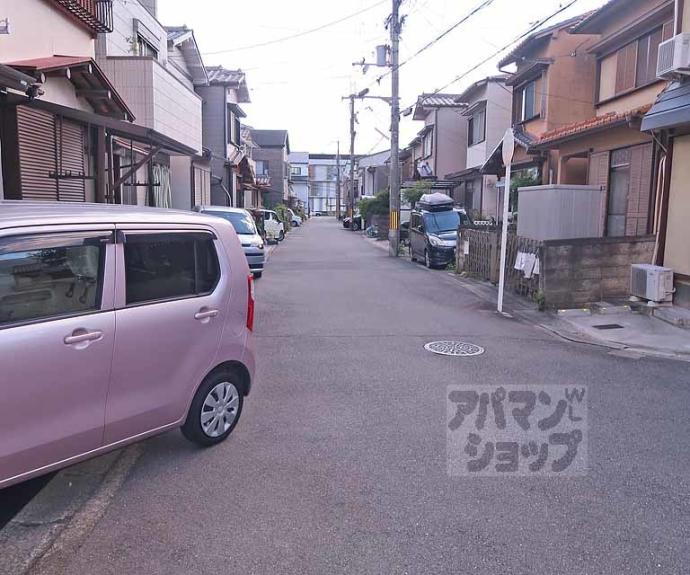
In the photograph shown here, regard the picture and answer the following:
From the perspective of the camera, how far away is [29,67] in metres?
8.49

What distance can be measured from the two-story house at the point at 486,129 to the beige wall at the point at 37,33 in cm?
1682

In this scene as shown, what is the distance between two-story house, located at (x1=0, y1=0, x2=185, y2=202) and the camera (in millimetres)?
8906

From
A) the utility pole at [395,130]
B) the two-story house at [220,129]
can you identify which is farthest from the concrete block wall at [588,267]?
the two-story house at [220,129]

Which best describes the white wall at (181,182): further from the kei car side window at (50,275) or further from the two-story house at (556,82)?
the kei car side window at (50,275)

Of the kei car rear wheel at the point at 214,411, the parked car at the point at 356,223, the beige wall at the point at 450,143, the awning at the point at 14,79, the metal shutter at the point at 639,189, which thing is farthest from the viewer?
the parked car at the point at 356,223

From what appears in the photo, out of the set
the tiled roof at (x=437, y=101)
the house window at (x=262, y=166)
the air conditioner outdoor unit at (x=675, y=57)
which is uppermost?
the tiled roof at (x=437, y=101)

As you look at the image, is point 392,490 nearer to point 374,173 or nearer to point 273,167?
point 273,167

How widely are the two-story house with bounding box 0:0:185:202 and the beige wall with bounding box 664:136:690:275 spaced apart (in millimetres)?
8766

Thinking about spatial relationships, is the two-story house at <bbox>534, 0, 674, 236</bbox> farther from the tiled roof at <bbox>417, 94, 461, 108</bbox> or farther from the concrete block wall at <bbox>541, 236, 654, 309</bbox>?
the tiled roof at <bbox>417, 94, 461, 108</bbox>

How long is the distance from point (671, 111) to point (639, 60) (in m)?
5.15

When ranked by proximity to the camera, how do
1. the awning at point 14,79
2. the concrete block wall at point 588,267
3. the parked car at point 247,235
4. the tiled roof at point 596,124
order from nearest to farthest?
1. the awning at point 14,79
2. the concrete block wall at point 588,267
3. the tiled roof at point 596,124
4. the parked car at point 247,235

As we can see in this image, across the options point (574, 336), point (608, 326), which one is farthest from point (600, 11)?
point (574, 336)

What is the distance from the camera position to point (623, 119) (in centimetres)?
1184

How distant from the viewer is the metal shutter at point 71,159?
10.7m
